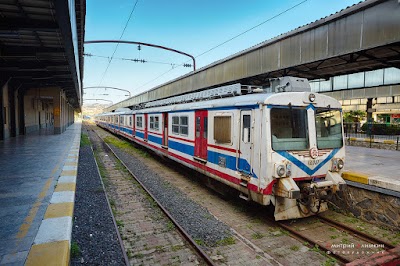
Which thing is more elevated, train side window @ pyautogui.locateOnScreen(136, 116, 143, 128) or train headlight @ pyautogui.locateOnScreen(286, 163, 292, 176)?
train side window @ pyautogui.locateOnScreen(136, 116, 143, 128)

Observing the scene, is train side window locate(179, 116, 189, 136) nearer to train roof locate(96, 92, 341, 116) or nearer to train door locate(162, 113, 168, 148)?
train door locate(162, 113, 168, 148)

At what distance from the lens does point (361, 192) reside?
6.80 m

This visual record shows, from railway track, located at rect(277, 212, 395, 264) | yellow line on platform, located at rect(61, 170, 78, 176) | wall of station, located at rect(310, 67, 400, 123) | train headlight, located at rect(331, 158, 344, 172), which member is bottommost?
railway track, located at rect(277, 212, 395, 264)

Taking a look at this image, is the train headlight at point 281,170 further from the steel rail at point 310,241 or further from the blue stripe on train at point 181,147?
the blue stripe on train at point 181,147

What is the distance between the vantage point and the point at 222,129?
7180mm

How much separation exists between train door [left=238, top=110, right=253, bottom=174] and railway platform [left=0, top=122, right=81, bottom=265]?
3667mm

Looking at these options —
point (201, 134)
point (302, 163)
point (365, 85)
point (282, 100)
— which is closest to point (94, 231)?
point (201, 134)

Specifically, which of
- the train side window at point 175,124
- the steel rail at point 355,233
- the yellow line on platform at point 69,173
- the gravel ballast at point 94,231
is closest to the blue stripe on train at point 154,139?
the train side window at point 175,124

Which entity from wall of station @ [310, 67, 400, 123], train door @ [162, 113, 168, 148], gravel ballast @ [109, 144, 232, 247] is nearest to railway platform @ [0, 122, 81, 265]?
gravel ballast @ [109, 144, 232, 247]

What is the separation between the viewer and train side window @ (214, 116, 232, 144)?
691cm

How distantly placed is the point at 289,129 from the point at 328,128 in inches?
48.8

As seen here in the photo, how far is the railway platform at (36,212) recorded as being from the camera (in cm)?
346

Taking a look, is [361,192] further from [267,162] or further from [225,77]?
[225,77]

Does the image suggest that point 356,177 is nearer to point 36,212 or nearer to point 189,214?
point 189,214
